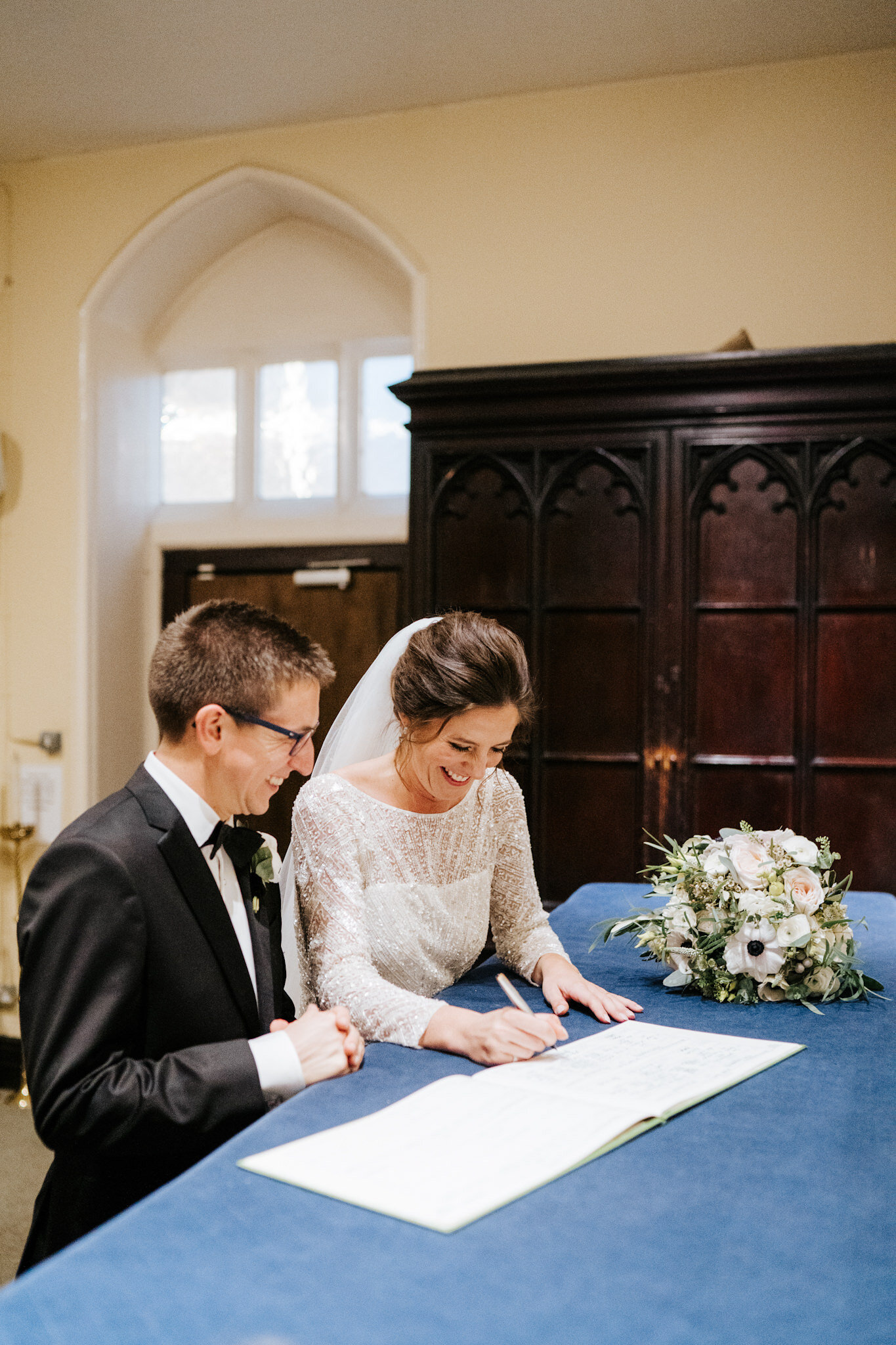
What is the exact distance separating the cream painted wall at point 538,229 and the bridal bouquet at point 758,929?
280 centimetres

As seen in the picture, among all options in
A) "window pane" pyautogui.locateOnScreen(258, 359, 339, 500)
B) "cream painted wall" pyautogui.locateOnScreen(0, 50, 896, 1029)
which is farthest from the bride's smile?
"window pane" pyautogui.locateOnScreen(258, 359, 339, 500)

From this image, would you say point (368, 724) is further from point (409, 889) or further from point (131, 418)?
point (131, 418)

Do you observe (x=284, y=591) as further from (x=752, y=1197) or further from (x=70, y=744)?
(x=752, y=1197)

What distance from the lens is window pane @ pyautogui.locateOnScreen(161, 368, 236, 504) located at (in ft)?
17.6

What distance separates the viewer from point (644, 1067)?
1.57 metres

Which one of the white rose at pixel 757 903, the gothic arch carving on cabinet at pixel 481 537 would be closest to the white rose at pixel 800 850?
the white rose at pixel 757 903

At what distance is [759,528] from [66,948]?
2.93 metres

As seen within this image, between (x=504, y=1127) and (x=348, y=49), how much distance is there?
4.00 meters

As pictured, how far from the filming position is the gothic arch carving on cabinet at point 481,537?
3975 millimetres

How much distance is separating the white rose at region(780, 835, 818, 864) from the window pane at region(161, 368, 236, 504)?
3853 millimetres

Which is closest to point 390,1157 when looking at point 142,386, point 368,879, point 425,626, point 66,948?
point 66,948

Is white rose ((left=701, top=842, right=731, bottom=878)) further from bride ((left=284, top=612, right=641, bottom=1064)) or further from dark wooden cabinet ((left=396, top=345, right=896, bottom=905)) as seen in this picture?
dark wooden cabinet ((left=396, top=345, right=896, bottom=905))

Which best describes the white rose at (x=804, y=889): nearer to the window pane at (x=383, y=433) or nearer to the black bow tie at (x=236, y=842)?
the black bow tie at (x=236, y=842)

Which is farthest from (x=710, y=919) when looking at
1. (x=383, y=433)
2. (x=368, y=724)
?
(x=383, y=433)
